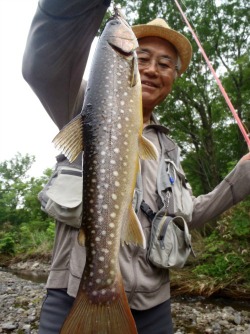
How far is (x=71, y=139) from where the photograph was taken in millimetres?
1964

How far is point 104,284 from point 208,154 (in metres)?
18.7

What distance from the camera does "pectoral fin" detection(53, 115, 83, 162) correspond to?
1941mm

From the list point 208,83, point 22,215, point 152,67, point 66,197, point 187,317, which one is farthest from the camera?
point 22,215

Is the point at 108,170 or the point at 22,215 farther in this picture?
the point at 22,215

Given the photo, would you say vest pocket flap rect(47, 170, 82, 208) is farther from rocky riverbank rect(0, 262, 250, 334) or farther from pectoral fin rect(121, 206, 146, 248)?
rocky riverbank rect(0, 262, 250, 334)

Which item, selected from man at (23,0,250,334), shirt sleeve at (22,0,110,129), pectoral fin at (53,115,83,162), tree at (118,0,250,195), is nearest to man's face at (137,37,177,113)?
man at (23,0,250,334)

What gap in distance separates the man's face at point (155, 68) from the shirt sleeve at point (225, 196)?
90cm

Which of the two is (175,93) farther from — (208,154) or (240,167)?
(240,167)

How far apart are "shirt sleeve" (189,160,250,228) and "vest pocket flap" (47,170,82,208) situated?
1199 millimetres

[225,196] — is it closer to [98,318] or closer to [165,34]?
[165,34]

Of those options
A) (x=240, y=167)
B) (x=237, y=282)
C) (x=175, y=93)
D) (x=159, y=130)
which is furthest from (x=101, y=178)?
(x=175, y=93)

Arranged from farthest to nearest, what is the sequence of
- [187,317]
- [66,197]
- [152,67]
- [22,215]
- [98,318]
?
[22,215], [187,317], [152,67], [66,197], [98,318]

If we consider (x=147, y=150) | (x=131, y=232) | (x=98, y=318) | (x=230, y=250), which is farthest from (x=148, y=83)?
(x=230, y=250)

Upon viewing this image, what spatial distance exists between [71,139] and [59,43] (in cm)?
52
